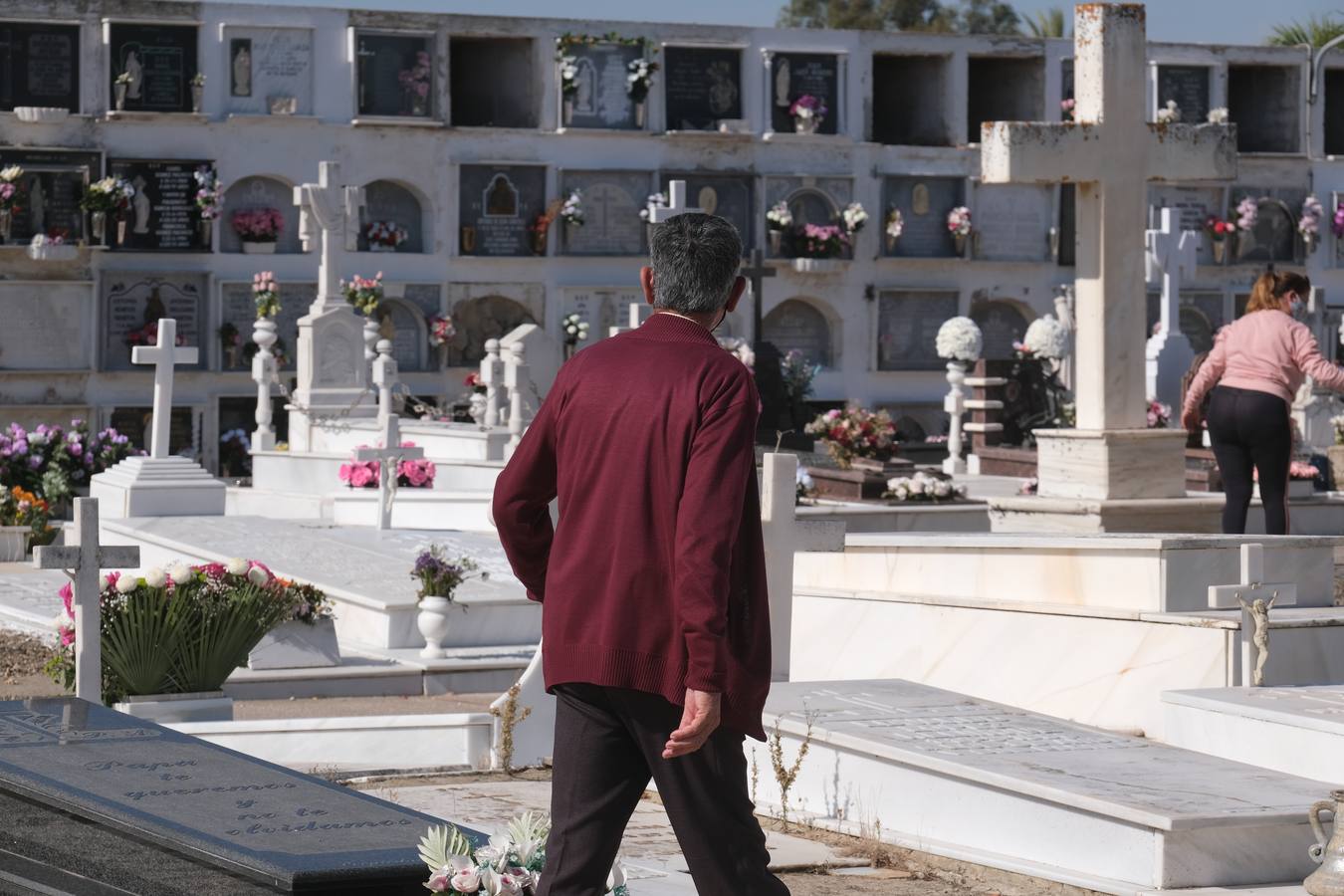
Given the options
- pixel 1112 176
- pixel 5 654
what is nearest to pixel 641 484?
pixel 1112 176

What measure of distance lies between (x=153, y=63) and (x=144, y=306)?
2443 millimetres

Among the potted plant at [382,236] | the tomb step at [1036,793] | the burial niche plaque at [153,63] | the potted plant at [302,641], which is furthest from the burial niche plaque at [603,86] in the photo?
the tomb step at [1036,793]

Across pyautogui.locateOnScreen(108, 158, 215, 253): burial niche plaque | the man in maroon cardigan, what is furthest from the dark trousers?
pyautogui.locateOnScreen(108, 158, 215, 253): burial niche plaque

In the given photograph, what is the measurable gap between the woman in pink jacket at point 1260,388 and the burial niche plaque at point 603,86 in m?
15.4

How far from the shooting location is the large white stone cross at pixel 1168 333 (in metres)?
18.9

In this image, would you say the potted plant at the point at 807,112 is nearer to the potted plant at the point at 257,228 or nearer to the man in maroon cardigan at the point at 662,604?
the potted plant at the point at 257,228

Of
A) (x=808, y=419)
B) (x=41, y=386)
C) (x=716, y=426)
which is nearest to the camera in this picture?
(x=716, y=426)

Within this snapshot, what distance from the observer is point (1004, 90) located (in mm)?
25031

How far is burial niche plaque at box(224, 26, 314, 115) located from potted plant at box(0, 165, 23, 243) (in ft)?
7.69

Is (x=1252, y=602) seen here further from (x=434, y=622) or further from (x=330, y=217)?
(x=330, y=217)

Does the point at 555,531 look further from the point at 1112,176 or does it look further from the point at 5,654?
the point at 5,654

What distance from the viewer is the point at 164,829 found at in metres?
3.45

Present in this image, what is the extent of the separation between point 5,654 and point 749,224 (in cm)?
1518

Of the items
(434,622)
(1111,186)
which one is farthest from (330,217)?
(1111,186)
